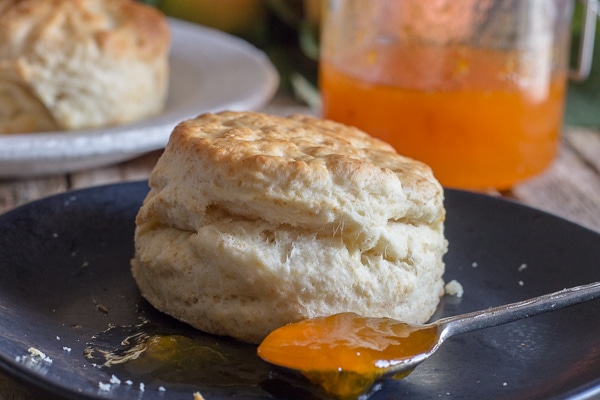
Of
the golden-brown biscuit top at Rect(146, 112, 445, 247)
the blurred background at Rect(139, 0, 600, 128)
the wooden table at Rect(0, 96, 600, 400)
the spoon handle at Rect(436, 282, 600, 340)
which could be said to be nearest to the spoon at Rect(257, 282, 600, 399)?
the spoon handle at Rect(436, 282, 600, 340)

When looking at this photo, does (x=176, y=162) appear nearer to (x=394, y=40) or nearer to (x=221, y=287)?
(x=221, y=287)

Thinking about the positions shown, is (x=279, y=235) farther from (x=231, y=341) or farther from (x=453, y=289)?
(x=453, y=289)

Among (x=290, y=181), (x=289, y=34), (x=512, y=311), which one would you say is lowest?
(x=289, y=34)

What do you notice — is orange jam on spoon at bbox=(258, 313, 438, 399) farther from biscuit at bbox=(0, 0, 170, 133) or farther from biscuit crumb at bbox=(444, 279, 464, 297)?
biscuit at bbox=(0, 0, 170, 133)

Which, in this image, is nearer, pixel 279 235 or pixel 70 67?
pixel 279 235

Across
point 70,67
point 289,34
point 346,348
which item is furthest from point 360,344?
point 289,34

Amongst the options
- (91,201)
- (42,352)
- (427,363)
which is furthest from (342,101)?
(42,352)
